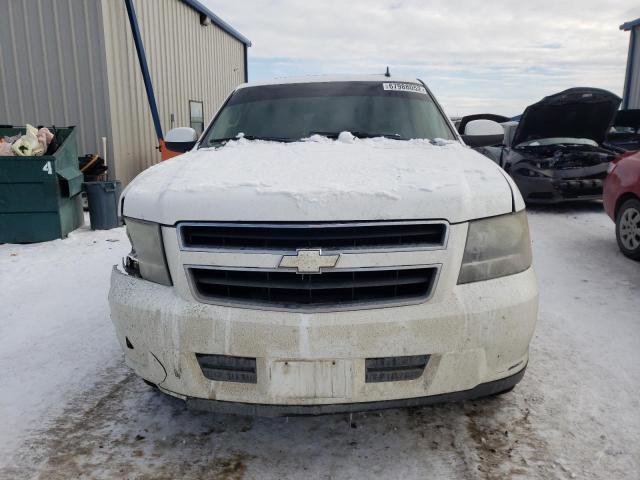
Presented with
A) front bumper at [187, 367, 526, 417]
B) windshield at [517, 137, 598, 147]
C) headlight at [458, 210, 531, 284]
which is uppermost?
headlight at [458, 210, 531, 284]

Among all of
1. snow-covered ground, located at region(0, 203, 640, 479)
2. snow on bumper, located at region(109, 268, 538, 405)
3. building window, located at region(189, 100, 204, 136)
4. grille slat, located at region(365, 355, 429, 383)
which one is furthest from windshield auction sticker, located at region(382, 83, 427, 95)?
building window, located at region(189, 100, 204, 136)

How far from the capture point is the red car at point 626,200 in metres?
5.39

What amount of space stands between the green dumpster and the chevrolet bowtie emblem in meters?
5.69

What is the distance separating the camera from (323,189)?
79.8 inches

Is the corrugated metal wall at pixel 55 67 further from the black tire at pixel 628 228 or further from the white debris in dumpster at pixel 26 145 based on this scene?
the black tire at pixel 628 228

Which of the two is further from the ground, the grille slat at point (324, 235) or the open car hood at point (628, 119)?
the open car hood at point (628, 119)

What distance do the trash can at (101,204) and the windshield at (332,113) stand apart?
435 centimetres

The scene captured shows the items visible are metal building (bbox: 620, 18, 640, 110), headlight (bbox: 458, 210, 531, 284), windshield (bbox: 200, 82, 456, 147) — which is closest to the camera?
headlight (bbox: 458, 210, 531, 284)

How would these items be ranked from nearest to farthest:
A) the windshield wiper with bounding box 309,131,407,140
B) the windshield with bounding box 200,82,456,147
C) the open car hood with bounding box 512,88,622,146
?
the windshield wiper with bounding box 309,131,407,140 → the windshield with bounding box 200,82,456,147 → the open car hood with bounding box 512,88,622,146

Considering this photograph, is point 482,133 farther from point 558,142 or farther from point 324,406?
point 558,142

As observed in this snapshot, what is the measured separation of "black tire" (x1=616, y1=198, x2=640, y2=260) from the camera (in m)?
5.36

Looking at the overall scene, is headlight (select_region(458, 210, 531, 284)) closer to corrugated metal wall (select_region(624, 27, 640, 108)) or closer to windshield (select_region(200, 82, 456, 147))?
windshield (select_region(200, 82, 456, 147))

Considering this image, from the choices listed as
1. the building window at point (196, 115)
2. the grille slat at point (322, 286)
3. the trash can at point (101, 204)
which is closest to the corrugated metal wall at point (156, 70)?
the building window at point (196, 115)

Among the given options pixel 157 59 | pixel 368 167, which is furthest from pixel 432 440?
pixel 157 59
